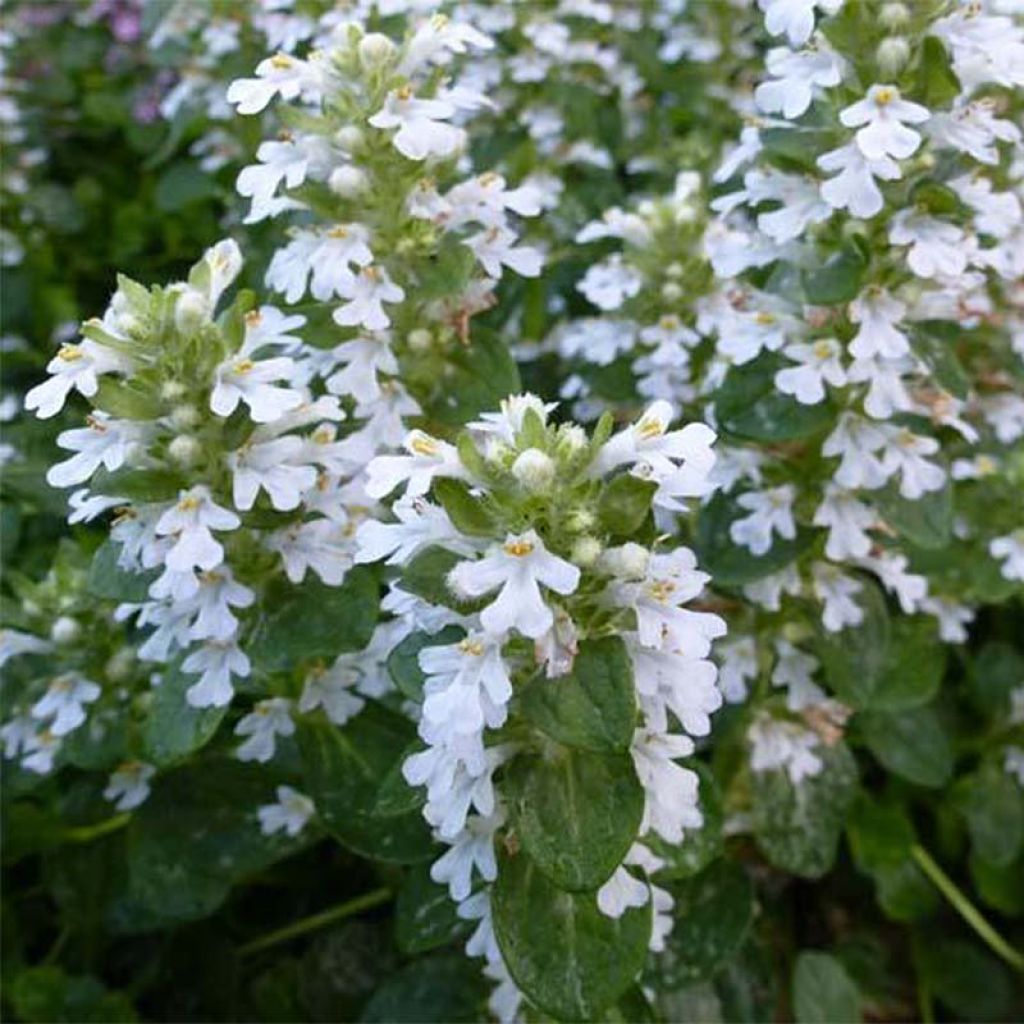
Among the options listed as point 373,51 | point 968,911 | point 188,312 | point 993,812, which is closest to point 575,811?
point 188,312

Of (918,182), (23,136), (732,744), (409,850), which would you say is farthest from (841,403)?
(23,136)

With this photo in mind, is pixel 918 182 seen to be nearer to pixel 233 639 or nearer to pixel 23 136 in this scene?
pixel 233 639

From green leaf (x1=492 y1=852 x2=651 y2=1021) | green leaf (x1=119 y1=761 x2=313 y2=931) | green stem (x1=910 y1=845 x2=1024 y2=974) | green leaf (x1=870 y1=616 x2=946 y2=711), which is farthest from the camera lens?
green stem (x1=910 y1=845 x2=1024 y2=974)

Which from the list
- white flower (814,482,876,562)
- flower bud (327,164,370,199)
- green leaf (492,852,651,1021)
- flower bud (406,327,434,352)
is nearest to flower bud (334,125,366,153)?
flower bud (327,164,370,199)

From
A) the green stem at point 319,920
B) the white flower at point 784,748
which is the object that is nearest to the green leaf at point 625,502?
the white flower at point 784,748

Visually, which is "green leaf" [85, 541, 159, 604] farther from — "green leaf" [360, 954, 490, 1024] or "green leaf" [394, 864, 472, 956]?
"green leaf" [360, 954, 490, 1024]
